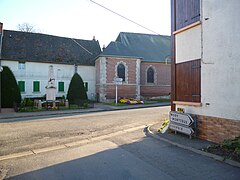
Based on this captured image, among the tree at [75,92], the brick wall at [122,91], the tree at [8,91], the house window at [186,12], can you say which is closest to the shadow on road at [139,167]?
Result: the house window at [186,12]

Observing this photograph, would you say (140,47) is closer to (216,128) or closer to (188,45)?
(188,45)

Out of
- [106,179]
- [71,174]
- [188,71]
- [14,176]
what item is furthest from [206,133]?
[14,176]

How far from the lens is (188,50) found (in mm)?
8602

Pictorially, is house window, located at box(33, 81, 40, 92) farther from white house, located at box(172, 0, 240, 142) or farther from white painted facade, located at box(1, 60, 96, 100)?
white house, located at box(172, 0, 240, 142)

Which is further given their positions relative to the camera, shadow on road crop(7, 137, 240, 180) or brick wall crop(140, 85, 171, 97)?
brick wall crop(140, 85, 171, 97)

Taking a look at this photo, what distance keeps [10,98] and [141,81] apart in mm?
18243

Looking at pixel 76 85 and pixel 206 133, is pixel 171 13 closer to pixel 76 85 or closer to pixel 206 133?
pixel 206 133

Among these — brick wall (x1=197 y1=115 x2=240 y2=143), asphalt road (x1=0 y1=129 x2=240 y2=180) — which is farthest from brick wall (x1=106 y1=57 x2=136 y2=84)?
asphalt road (x1=0 y1=129 x2=240 y2=180)

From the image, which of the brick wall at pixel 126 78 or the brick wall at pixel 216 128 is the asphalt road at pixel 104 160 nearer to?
the brick wall at pixel 216 128

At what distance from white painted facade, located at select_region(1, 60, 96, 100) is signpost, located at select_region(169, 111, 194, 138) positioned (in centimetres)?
2491

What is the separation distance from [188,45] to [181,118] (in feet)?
9.91

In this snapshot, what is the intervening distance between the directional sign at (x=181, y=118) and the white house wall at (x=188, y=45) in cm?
229

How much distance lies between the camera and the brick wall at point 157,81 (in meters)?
32.4

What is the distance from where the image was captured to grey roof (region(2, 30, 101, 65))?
2903 cm
